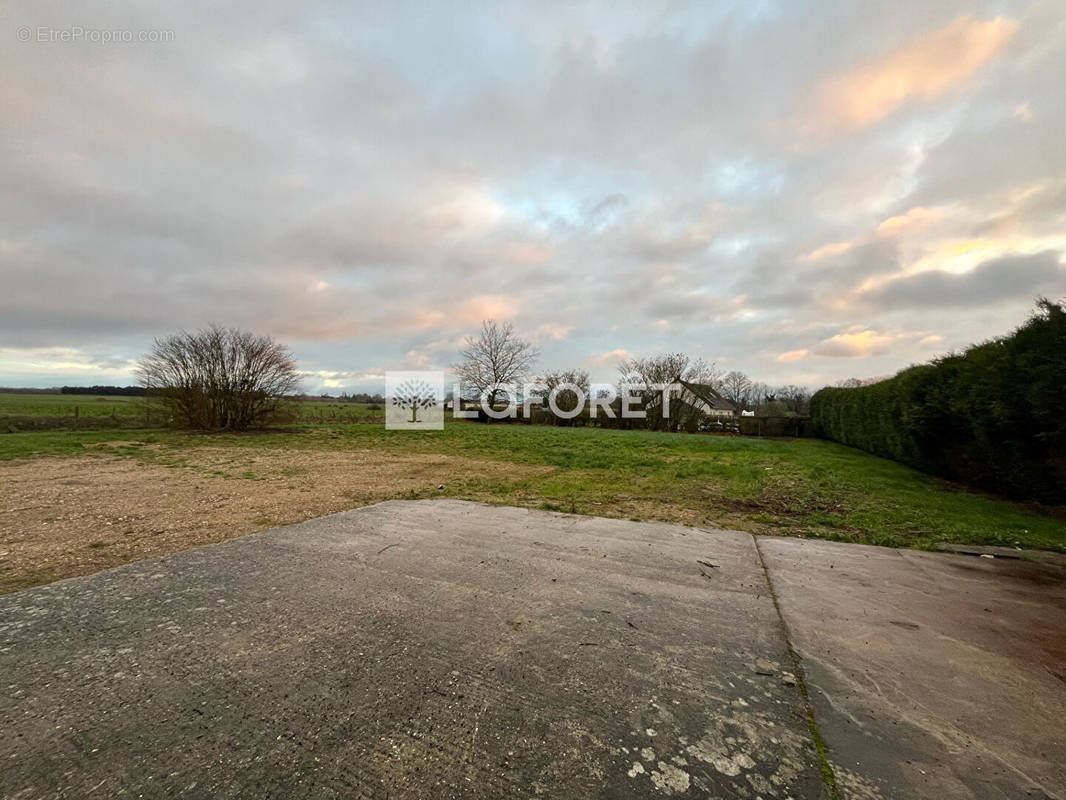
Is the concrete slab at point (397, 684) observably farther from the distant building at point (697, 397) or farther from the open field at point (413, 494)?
the distant building at point (697, 397)

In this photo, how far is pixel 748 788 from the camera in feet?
4.71

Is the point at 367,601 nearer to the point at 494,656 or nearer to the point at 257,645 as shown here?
the point at 257,645

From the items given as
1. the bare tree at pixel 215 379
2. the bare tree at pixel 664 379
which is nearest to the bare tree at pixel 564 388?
the bare tree at pixel 664 379

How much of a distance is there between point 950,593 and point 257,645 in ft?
14.6

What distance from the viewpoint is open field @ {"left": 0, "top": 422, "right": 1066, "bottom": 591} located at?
4238 mm

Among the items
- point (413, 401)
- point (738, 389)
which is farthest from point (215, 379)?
point (738, 389)

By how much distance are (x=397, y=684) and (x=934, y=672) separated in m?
2.55

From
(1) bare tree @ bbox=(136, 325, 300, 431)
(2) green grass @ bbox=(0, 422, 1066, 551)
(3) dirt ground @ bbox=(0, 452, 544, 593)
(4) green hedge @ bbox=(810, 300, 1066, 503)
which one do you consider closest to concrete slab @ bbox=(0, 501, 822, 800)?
(3) dirt ground @ bbox=(0, 452, 544, 593)

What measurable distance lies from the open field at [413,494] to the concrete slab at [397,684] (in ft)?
4.51

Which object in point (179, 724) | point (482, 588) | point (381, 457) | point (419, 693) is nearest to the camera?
point (179, 724)

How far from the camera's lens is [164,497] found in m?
5.68

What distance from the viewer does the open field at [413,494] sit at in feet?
13.9

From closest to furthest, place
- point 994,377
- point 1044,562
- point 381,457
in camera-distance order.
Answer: point 1044,562 → point 994,377 → point 381,457

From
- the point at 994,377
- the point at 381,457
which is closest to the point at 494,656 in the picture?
the point at 994,377
